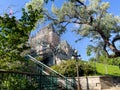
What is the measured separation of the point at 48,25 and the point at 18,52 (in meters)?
18.6

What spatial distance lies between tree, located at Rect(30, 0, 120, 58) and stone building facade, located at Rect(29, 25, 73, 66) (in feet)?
42.1

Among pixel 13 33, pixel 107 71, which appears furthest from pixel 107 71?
pixel 13 33

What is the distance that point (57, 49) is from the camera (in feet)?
138

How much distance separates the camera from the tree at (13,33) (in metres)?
8.86

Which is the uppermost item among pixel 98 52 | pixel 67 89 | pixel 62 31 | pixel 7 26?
pixel 62 31

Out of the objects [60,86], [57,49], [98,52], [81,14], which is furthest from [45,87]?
[57,49]

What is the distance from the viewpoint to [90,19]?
24.8 metres

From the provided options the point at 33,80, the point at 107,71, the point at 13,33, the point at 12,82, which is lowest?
the point at 12,82

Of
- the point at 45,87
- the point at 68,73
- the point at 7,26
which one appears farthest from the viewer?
the point at 68,73

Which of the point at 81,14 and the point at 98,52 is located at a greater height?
the point at 81,14

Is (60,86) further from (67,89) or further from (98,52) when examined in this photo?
(98,52)

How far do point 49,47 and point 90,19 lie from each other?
57.6 ft

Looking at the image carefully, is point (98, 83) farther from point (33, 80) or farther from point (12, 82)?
point (12, 82)

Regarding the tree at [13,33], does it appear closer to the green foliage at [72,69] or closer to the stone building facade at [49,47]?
the green foliage at [72,69]
